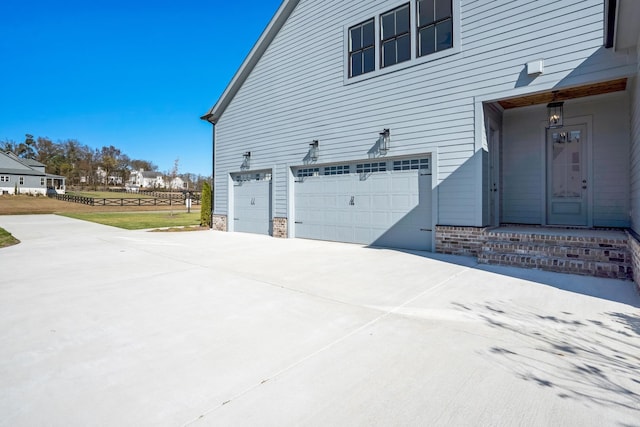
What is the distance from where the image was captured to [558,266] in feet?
17.9

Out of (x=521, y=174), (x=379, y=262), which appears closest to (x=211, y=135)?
(x=379, y=262)

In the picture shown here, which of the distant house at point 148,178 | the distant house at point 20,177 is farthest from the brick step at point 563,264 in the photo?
the distant house at point 148,178

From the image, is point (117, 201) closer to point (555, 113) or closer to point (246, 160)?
point (246, 160)

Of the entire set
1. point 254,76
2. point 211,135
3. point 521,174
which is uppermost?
point 254,76

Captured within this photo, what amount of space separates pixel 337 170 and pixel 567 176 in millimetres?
5517

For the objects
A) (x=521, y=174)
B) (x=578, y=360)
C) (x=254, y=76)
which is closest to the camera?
(x=578, y=360)

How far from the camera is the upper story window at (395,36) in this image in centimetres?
793

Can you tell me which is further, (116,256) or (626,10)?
(116,256)

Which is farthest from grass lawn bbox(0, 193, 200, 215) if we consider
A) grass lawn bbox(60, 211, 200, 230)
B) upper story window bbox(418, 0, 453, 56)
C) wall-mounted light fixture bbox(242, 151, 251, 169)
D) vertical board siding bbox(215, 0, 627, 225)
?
upper story window bbox(418, 0, 453, 56)

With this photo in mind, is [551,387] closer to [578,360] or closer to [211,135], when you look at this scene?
[578,360]

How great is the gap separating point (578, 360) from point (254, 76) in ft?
38.2

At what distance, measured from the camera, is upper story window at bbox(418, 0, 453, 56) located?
24.0ft

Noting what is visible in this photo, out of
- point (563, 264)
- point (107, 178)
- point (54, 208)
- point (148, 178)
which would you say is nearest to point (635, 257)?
point (563, 264)

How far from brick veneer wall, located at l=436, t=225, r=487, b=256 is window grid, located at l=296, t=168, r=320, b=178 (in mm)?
4129
